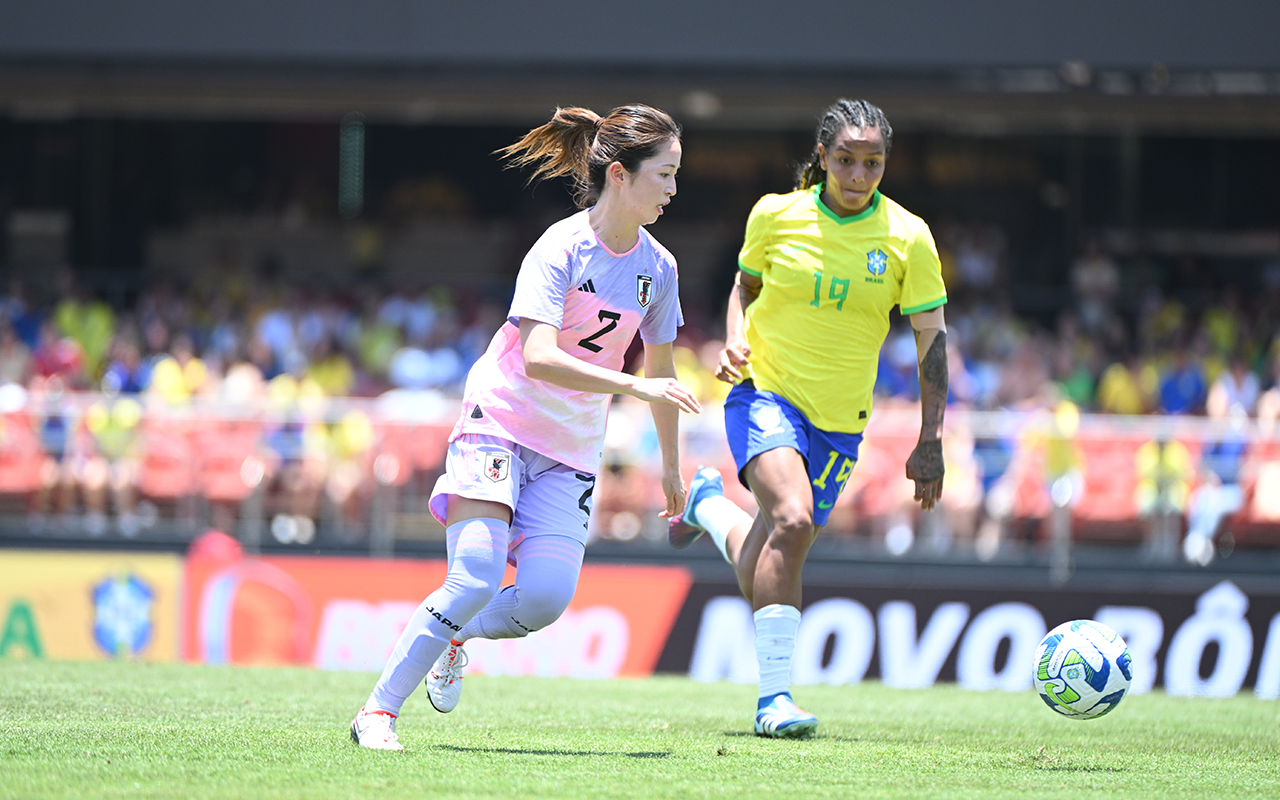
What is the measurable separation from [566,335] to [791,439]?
127 centimetres

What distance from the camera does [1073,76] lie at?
1728 cm

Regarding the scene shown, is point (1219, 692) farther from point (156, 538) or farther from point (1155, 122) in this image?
point (1155, 122)

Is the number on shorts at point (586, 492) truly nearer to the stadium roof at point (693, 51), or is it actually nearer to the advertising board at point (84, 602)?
the advertising board at point (84, 602)

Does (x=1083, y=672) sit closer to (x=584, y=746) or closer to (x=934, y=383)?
(x=934, y=383)

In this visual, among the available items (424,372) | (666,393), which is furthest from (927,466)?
(424,372)

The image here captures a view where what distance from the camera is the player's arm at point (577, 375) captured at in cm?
464

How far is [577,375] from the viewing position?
4750 millimetres

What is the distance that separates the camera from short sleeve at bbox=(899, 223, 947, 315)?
5.95 m

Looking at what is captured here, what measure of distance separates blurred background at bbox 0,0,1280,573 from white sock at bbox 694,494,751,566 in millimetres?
5643

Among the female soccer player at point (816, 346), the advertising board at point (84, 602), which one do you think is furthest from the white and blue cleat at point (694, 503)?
the advertising board at point (84, 602)

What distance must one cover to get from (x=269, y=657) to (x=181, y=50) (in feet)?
29.6

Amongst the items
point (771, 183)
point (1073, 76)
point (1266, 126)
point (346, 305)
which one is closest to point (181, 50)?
point (346, 305)

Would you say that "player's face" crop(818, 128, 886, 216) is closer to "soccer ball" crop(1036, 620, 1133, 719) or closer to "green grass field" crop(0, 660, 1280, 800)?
"soccer ball" crop(1036, 620, 1133, 719)

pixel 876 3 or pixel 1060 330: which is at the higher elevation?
pixel 876 3
